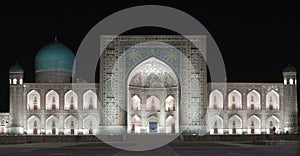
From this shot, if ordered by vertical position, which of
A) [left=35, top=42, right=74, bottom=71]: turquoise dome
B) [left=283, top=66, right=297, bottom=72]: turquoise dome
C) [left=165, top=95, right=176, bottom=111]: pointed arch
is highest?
[left=35, top=42, right=74, bottom=71]: turquoise dome

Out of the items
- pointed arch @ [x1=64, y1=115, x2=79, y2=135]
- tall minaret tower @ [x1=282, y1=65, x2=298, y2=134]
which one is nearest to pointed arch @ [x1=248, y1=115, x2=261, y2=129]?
tall minaret tower @ [x1=282, y1=65, x2=298, y2=134]

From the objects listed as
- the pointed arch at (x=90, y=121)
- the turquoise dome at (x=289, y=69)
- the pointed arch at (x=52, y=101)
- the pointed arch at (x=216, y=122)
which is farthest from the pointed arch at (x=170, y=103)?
the turquoise dome at (x=289, y=69)

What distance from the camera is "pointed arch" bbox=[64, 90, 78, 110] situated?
38.3 meters

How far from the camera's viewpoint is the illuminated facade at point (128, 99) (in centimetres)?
3716

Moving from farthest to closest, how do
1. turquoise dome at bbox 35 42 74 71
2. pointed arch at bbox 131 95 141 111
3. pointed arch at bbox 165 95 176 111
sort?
1. turquoise dome at bbox 35 42 74 71
2. pointed arch at bbox 165 95 176 111
3. pointed arch at bbox 131 95 141 111

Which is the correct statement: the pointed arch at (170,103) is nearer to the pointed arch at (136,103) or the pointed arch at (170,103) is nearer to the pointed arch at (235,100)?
the pointed arch at (136,103)

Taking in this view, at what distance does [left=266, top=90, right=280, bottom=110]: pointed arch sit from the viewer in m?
38.7

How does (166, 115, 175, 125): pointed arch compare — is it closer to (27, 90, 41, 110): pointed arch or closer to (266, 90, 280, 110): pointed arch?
(266, 90, 280, 110): pointed arch

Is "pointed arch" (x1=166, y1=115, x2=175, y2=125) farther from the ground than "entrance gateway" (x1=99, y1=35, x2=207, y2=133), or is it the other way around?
"entrance gateway" (x1=99, y1=35, x2=207, y2=133)

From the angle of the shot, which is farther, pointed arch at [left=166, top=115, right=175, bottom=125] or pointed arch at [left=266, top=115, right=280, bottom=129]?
pointed arch at [left=166, top=115, right=175, bottom=125]

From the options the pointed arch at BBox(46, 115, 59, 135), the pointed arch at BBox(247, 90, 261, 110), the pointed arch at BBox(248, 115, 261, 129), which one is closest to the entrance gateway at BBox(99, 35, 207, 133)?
the pointed arch at BBox(247, 90, 261, 110)

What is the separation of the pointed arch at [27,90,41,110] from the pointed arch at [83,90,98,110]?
3485mm

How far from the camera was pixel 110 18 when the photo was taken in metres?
35.2

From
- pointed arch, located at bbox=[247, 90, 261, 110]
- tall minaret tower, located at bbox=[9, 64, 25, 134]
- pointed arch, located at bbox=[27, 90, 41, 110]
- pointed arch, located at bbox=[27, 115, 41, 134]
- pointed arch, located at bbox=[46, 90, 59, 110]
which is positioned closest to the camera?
tall minaret tower, located at bbox=[9, 64, 25, 134]
